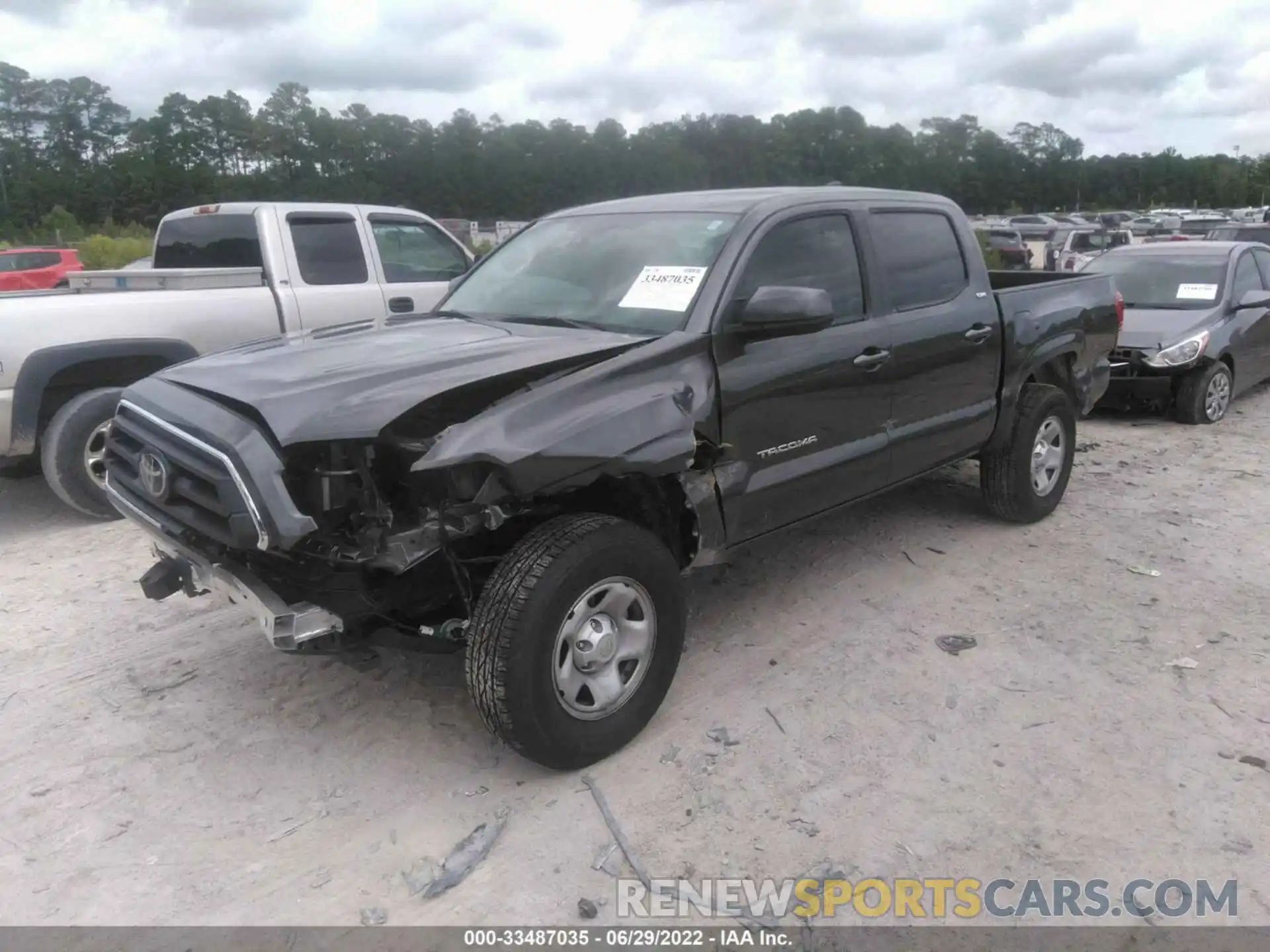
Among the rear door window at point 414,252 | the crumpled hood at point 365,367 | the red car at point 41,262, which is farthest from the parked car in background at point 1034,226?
the crumpled hood at point 365,367

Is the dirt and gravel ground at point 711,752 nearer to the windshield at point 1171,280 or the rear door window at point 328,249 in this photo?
the rear door window at point 328,249

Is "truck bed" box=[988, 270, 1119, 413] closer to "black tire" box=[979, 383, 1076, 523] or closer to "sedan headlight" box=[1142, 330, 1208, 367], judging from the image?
"black tire" box=[979, 383, 1076, 523]

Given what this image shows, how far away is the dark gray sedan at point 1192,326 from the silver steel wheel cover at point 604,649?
6.85 m

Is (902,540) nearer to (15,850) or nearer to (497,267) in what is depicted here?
(497,267)

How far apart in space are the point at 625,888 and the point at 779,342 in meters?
2.13

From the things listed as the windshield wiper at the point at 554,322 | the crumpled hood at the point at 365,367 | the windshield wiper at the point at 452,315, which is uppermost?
the windshield wiper at the point at 452,315

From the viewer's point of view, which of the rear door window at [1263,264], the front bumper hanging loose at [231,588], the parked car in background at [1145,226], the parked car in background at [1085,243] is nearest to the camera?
the front bumper hanging loose at [231,588]

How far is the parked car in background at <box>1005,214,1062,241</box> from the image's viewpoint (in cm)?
3309

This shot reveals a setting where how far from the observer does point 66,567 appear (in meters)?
5.25

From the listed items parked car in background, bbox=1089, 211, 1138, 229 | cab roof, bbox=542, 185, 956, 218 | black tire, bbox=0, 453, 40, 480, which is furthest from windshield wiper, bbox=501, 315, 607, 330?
parked car in background, bbox=1089, 211, 1138, 229

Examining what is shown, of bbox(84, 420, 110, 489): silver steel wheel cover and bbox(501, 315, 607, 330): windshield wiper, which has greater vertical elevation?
bbox(501, 315, 607, 330): windshield wiper

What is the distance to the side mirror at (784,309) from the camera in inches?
140

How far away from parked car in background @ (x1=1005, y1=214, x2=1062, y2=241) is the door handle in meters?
26.3

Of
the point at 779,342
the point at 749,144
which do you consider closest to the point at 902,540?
the point at 779,342
